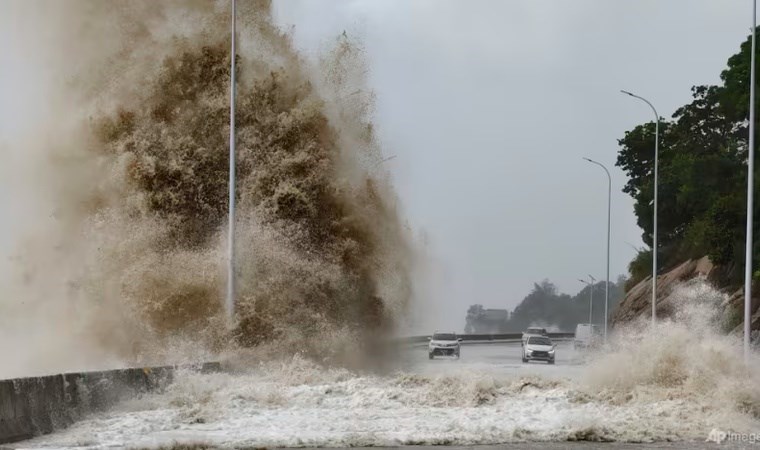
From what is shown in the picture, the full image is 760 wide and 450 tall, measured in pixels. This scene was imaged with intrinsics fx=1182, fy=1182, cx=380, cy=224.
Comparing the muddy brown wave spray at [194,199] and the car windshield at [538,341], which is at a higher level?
the muddy brown wave spray at [194,199]

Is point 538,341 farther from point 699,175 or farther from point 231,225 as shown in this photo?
point 231,225

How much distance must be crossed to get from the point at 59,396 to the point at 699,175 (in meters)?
53.0

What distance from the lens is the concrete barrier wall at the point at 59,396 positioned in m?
14.7

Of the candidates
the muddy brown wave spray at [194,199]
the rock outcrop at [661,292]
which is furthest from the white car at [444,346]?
the muddy brown wave spray at [194,199]

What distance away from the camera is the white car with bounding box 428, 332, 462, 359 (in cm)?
5159

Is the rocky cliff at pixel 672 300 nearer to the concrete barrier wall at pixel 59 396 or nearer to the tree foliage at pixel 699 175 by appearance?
the tree foliage at pixel 699 175

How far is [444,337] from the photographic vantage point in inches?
2058

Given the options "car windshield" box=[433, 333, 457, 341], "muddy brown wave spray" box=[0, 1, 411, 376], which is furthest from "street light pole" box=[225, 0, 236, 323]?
"car windshield" box=[433, 333, 457, 341]

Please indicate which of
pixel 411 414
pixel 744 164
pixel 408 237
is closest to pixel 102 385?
pixel 411 414

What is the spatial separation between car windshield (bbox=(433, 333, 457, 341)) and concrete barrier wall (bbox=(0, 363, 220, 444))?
105 feet

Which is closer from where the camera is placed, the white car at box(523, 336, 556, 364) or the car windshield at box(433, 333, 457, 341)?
the white car at box(523, 336, 556, 364)

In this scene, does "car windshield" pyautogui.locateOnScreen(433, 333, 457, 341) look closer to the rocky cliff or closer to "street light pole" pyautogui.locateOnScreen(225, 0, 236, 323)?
the rocky cliff

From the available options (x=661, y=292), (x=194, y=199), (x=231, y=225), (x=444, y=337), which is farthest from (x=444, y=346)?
(x=231, y=225)

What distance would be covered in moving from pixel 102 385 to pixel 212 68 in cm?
1417
